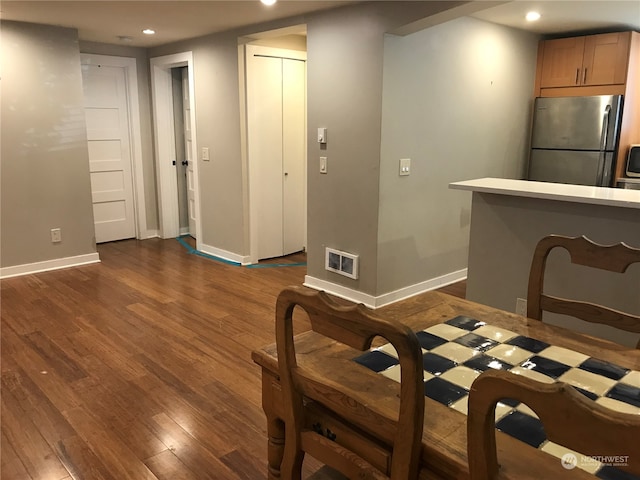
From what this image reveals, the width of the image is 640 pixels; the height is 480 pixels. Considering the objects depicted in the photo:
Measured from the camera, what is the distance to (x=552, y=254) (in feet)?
9.26

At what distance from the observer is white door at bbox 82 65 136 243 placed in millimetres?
5789

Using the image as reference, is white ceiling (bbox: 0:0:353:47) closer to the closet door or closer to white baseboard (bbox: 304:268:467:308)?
the closet door

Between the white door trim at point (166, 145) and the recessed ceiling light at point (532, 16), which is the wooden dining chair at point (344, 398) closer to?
the recessed ceiling light at point (532, 16)

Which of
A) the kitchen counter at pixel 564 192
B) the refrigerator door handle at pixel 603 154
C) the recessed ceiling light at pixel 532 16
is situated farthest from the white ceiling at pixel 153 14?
the refrigerator door handle at pixel 603 154

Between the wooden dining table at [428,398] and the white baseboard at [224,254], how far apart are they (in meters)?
3.61

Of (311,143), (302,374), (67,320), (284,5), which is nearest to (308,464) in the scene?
(302,374)

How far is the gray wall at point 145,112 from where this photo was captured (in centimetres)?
575

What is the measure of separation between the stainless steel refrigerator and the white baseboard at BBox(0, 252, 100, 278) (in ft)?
15.2

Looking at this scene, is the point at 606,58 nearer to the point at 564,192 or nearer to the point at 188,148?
the point at 564,192

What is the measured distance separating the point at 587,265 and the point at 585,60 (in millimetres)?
3969

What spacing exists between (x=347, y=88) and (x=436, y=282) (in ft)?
6.02

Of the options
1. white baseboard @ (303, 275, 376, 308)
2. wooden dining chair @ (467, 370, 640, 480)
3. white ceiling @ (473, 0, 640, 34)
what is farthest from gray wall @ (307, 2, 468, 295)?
wooden dining chair @ (467, 370, 640, 480)

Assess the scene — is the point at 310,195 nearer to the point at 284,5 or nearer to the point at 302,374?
the point at 284,5

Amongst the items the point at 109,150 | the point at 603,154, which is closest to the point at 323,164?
the point at 603,154
